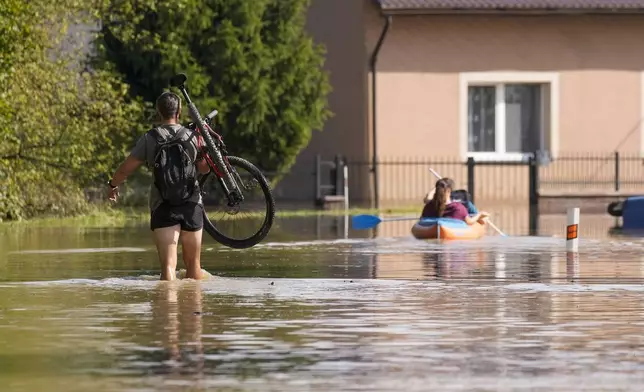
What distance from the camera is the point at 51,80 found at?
89.4 feet

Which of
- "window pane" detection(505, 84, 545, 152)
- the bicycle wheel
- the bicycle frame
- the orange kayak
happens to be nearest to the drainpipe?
"window pane" detection(505, 84, 545, 152)

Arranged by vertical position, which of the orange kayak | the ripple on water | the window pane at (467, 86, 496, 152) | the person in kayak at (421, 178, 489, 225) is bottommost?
the ripple on water

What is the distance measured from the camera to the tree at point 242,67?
35.9 m

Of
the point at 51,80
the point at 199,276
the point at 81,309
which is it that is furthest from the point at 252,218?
the point at 51,80

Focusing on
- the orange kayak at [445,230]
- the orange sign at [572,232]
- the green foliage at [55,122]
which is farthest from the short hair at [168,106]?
the orange kayak at [445,230]

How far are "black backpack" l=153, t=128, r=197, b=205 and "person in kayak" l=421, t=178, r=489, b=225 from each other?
32.0ft

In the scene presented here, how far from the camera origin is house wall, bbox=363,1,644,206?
40.3 meters

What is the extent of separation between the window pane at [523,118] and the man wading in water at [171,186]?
82.2 ft

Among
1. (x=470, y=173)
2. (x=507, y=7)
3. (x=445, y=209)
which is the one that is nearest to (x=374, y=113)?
(x=470, y=173)

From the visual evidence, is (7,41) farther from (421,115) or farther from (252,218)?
(421,115)

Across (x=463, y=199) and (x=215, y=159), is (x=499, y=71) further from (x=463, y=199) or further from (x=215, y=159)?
(x=215, y=159)

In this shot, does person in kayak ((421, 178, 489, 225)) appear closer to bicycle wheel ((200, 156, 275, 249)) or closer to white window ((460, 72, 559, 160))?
bicycle wheel ((200, 156, 275, 249))

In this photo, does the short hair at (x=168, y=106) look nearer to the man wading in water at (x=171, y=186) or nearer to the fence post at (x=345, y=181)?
the man wading in water at (x=171, y=186)

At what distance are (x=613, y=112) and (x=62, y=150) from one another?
676 inches
